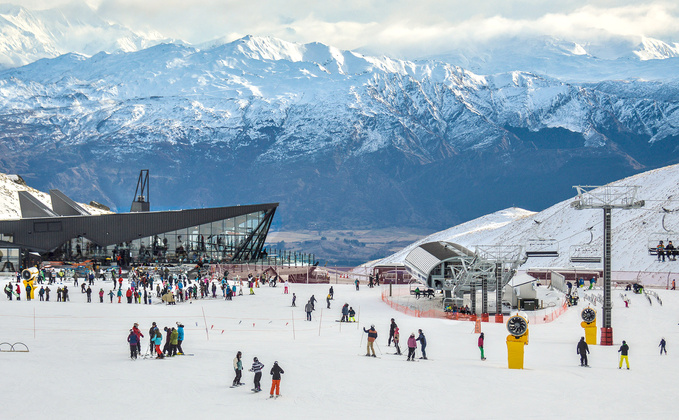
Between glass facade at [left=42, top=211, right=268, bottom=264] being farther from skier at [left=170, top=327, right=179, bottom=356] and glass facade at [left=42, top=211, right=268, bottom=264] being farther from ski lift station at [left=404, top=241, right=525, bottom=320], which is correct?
skier at [left=170, top=327, right=179, bottom=356]

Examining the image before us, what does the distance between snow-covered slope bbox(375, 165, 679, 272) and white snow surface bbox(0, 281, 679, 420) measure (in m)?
67.2

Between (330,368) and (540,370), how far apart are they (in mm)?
8789

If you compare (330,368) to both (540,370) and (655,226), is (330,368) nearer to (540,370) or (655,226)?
(540,370)

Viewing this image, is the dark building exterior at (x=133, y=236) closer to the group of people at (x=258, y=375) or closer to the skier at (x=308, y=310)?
the skier at (x=308, y=310)

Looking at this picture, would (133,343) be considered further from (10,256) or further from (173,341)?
(10,256)

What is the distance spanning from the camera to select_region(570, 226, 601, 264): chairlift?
72.9m

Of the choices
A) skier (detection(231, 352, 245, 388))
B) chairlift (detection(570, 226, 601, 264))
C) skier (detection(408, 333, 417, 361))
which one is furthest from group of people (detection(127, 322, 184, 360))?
chairlift (detection(570, 226, 601, 264))

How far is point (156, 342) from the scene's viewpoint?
33250 mm

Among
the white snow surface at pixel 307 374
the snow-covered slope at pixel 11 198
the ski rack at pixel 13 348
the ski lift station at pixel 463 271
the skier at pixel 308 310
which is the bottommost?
the white snow surface at pixel 307 374

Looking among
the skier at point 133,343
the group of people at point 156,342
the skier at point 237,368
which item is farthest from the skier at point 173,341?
the skier at point 237,368

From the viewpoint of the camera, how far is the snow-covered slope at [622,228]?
12112 centimetres

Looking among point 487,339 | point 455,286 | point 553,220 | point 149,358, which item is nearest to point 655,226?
point 553,220

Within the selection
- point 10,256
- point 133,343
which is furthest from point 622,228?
point 133,343

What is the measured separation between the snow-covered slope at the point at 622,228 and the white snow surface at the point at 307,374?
67.2m
